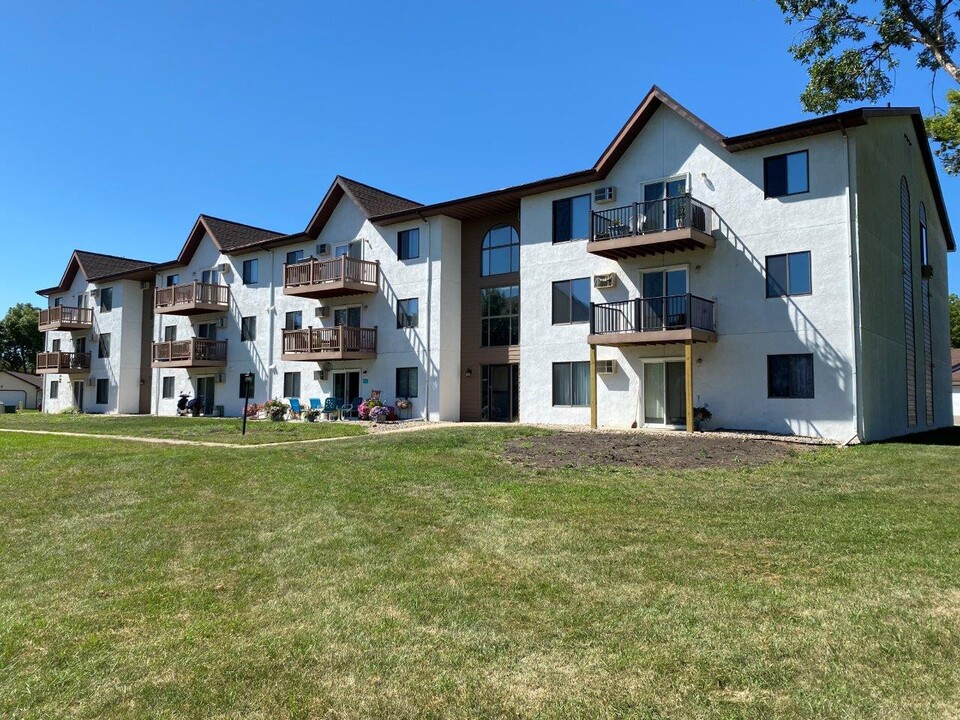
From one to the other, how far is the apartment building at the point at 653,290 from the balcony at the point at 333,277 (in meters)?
0.10

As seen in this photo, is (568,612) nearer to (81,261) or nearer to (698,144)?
(698,144)

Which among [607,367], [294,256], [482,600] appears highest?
[294,256]

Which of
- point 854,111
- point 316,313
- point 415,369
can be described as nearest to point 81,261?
point 316,313

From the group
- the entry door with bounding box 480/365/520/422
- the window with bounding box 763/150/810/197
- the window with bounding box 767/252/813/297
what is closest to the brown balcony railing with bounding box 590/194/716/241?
the window with bounding box 763/150/810/197

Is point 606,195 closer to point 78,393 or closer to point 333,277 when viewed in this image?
point 333,277

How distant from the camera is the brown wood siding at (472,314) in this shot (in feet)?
89.1

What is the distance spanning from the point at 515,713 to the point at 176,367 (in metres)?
35.9

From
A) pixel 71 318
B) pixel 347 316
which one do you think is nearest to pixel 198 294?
pixel 347 316

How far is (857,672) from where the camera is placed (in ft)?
13.7

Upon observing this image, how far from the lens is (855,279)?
18375 millimetres

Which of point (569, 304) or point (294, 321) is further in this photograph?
point (294, 321)

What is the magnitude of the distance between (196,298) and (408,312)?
13006 millimetres

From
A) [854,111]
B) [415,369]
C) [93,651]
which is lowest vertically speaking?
[93,651]

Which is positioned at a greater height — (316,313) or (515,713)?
(316,313)
